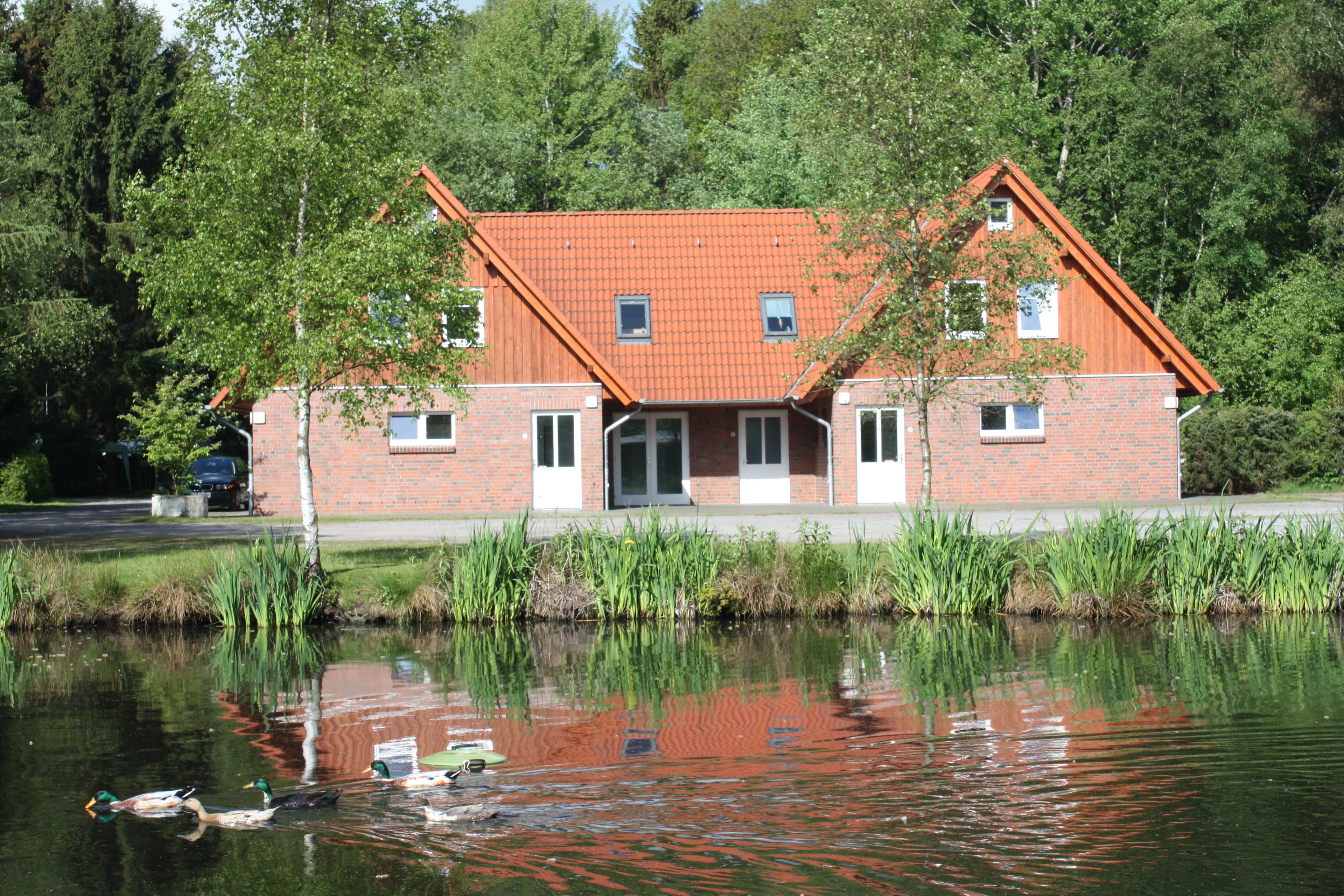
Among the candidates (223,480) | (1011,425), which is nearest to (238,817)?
(1011,425)

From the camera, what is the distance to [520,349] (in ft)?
93.2

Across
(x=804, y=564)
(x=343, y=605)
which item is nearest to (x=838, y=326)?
(x=804, y=564)

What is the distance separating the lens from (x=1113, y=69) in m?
40.0

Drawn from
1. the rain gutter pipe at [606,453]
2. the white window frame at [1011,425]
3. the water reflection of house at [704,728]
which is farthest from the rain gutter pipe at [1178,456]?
the water reflection of house at [704,728]

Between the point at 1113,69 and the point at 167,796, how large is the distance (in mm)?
38027

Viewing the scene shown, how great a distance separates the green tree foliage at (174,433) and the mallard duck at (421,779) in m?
21.3

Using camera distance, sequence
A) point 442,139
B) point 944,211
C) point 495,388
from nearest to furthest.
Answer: point 944,211 → point 495,388 → point 442,139

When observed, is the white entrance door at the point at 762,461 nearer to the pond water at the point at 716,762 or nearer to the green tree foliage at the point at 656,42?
the pond water at the point at 716,762

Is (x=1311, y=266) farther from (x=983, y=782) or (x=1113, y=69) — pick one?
(x=983, y=782)

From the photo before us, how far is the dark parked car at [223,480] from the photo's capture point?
33.3 metres

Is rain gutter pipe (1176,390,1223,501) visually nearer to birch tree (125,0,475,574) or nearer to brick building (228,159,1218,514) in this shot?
brick building (228,159,1218,514)

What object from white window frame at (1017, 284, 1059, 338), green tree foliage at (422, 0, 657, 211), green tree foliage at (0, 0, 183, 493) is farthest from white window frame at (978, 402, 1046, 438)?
green tree foliage at (0, 0, 183, 493)

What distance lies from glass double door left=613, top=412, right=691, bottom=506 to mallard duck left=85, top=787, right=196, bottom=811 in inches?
870

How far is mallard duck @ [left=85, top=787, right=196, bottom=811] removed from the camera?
834cm
